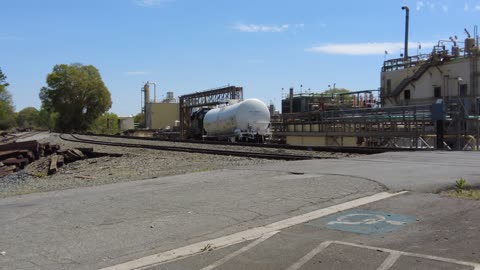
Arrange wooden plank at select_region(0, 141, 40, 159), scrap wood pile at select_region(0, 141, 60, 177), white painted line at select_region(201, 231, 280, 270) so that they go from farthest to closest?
wooden plank at select_region(0, 141, 40, 159) < scrap wood pile at select_region(0, 141, 60, 177) < white painted line at select_region(201, 231, 280, 270)

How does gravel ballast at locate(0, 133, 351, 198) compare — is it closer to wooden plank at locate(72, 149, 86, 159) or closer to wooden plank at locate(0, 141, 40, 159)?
wooden plank at locate(72, 149, 86, 159)

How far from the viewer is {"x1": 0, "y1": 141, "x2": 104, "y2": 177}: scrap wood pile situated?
24.1 meters

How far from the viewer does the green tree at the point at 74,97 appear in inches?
4092

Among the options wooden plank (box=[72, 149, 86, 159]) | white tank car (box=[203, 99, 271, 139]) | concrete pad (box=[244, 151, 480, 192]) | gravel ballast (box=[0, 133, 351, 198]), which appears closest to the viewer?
concrete pad (box=[244, 151, 480, 192])

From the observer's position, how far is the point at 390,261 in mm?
5406

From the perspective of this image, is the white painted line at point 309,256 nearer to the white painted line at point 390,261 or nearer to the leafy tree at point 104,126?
the white painted line at point 390,261

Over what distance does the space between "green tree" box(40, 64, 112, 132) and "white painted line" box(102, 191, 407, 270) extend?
101635mm

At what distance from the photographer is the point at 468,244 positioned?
5945 mm

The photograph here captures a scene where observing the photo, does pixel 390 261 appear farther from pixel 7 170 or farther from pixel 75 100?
pixel 75 100

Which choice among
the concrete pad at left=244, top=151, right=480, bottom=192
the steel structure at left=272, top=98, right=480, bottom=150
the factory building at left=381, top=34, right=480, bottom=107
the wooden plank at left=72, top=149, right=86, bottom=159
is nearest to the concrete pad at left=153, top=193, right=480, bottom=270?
the concrete pad at left=244, top=151, right=480, bottom=192

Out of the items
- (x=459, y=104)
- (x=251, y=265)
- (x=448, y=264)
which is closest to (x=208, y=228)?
(x=251, y=265)

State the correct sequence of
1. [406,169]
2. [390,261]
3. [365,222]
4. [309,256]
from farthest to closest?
[406,169], [365,222], [309,256], [390,261]

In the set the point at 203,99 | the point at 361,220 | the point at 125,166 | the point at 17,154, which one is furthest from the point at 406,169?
the point at 203,99

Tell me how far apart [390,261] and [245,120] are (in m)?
32.9
